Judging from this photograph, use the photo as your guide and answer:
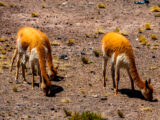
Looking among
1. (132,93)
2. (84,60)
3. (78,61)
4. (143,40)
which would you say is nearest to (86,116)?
(132,93)

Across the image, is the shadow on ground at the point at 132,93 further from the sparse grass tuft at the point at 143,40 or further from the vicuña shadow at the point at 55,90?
the sparse grass tuft at the point at 143,40

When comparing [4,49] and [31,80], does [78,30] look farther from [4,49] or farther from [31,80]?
[31,80]

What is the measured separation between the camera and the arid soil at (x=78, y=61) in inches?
462

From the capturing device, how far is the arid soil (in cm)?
1173

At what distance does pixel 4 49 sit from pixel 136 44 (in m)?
6.87

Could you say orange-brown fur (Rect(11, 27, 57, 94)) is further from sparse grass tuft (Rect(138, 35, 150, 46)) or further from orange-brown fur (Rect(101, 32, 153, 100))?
sparse grass tuft (Rect(138, 35, 150, 46))

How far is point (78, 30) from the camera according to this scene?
823 inches

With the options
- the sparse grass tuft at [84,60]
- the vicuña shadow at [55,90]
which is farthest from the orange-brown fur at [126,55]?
the sparse grass tuft at [84,60]

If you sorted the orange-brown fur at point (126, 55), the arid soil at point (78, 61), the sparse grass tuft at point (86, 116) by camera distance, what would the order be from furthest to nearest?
the orange-brown fur at point (126, 55)
the arid soil at point (78, 61)
the sparse grass tuft at point (86, 116)

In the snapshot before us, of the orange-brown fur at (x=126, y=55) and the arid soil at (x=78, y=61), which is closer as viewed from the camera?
the arid soil at (x=78, y=61)

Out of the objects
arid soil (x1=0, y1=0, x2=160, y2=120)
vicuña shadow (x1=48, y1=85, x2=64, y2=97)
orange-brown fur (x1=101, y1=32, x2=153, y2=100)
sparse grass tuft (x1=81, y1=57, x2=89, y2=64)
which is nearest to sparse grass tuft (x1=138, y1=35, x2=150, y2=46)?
arid soil (x1=0, y1=0, x2=160, y2=120)

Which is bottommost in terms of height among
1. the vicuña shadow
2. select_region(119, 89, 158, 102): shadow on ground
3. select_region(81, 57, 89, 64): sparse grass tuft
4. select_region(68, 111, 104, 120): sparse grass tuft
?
select_region(119, 89, 158, 102): shadow on ground

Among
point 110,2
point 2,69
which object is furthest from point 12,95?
point 110,2

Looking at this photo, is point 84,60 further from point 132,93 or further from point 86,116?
point 86,116
